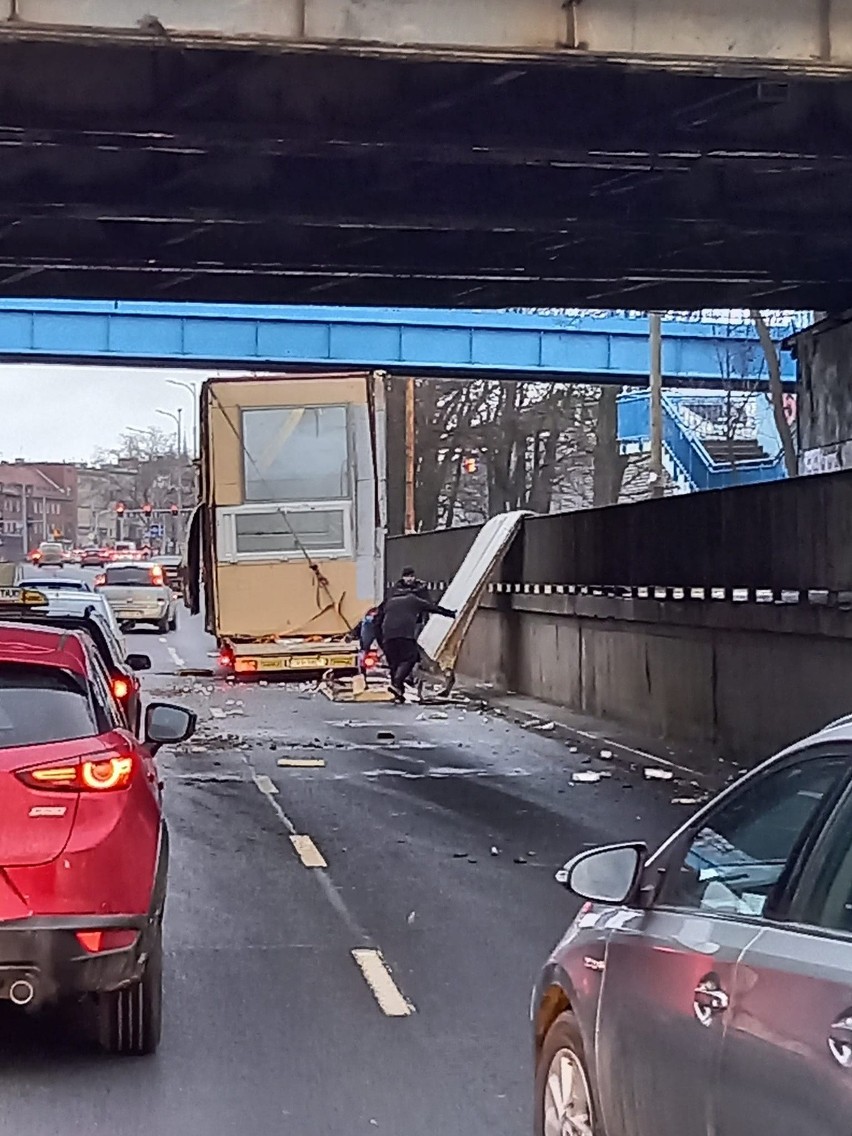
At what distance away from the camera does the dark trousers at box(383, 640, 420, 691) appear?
2778cm

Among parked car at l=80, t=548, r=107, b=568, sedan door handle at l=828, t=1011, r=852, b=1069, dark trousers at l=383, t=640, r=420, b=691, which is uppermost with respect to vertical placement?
parked car at l=80, t=548, r=107, b=568

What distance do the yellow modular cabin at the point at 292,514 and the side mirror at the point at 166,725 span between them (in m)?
20.1

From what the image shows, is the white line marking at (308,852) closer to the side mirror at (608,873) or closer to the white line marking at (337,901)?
the white line marking at (337,901)

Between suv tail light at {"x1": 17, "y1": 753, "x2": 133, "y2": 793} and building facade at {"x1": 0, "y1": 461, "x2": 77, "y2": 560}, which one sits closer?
suv tail light at {"x1": 17, "y1": 753, "x2": 133, "y2": 793}

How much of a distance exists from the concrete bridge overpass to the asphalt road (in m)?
5.56

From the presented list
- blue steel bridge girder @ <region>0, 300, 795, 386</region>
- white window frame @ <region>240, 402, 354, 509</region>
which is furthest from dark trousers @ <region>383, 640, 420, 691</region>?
blue steel bridge girder @ <region>0, 300, 795, 386</region>

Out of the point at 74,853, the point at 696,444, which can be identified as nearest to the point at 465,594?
the point at 74,853

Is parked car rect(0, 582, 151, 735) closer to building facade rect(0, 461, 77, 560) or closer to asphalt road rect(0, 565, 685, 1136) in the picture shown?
asphalt road rect(0, 565, 685, 1136)

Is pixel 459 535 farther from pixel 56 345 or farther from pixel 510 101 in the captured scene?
pixel 510 101

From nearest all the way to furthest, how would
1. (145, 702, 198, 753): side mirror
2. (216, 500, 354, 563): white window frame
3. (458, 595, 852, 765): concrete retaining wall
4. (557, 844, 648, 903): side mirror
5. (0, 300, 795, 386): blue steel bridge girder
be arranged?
(557, 844, 648, 903): side mirror < (145, 702, 198, 753): side mirror < (458, 595, 852, 765): concrete retaining wall < (216, 500, 354, 563): white window frame < (0, 300, 795, 386): blue steel bridge girder

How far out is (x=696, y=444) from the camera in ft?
171

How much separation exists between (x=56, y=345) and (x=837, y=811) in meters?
37.0

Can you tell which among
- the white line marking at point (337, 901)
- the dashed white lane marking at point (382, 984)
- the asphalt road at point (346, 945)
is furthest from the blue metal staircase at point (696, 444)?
the dashed white lane marking at point (382, 984)

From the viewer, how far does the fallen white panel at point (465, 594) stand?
29.3 meters
